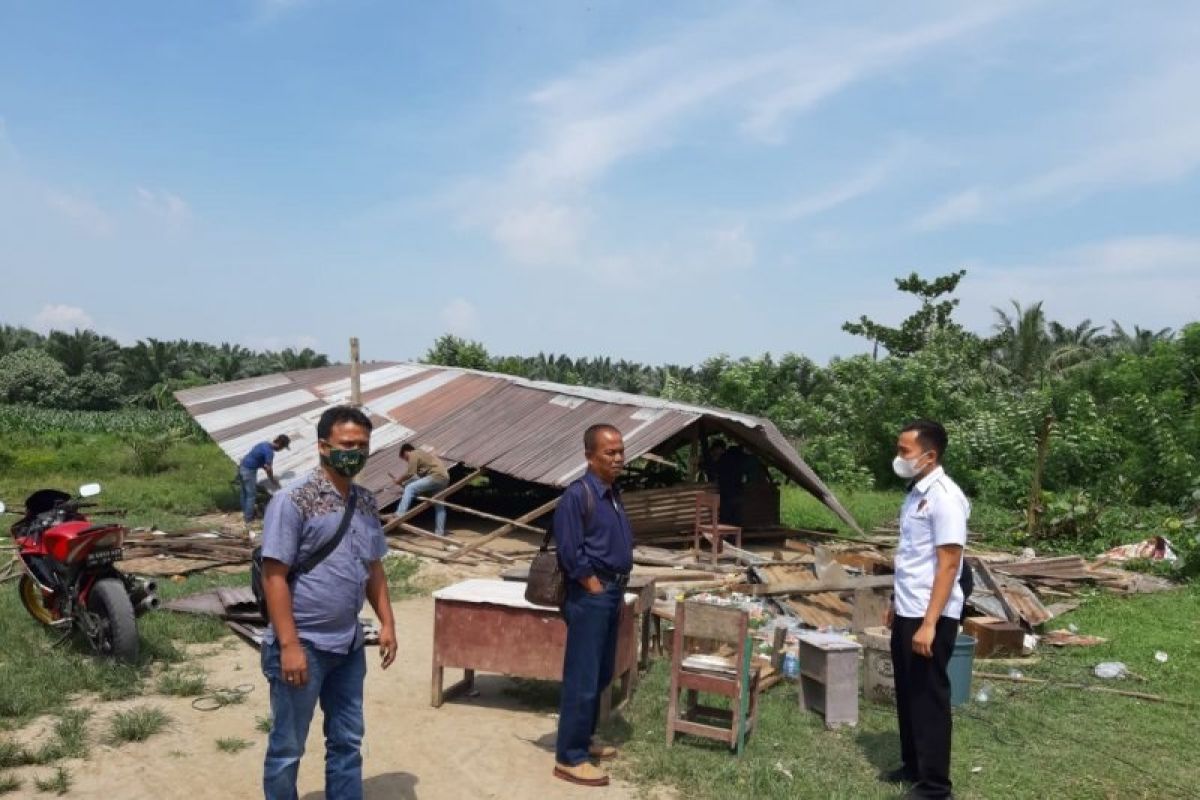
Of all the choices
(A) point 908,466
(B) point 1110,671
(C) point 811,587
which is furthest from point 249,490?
(A) point 908,466

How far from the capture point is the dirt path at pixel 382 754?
15.7ft

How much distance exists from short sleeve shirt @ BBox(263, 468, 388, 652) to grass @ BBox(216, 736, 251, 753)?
202 cm

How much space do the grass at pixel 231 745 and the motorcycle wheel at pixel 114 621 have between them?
4.91 feet

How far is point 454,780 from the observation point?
16.4ft

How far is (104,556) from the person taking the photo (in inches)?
262

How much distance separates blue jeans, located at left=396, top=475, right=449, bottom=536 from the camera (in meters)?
13.0

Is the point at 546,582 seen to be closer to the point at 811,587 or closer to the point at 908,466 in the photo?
the point at 908,466

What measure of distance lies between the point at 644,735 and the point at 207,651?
11.8ft

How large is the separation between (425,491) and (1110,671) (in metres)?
8.84

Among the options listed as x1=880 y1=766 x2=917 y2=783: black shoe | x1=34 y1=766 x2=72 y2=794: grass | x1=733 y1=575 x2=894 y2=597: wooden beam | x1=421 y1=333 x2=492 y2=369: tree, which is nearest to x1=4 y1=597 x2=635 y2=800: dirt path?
x1=34 y1=766 x2=72 y2=794: grass

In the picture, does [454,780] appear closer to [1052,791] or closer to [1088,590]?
[1052,791]

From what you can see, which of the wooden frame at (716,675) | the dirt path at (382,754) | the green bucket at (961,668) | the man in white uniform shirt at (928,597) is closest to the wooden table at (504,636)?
the dirt path at (382,754)

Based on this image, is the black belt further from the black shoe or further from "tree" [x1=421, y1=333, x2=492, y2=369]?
"tree" [x1=421, y1=333, x2=492, y2=369]

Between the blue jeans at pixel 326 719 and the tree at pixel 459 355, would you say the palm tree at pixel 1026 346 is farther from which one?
the blue jeans at pixel 326 719
